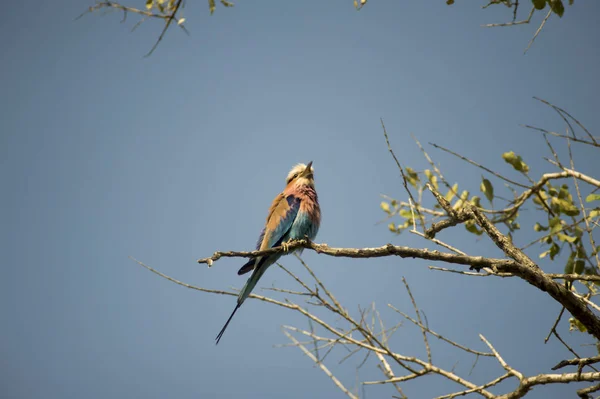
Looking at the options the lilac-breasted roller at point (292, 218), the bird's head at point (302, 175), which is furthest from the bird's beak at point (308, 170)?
the lilac-breasted roller at point (292, 218)

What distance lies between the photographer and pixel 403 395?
10.3ft

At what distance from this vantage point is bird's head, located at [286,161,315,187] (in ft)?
23.4

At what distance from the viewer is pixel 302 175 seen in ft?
23.9

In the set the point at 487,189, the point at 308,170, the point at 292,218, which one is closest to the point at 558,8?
the point at 487,189

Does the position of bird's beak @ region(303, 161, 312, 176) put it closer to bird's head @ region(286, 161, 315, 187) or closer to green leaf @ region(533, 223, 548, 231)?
bird's head @ region(286, 161, 315, 187)

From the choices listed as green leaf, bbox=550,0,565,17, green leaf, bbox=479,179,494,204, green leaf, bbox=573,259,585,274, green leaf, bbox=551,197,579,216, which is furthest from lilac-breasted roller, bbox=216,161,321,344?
green leaf, bbox=550,0,565,17

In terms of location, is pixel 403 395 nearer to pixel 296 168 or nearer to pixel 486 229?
pixel 486 229

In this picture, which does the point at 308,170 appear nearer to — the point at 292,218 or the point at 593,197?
the point at 292,218

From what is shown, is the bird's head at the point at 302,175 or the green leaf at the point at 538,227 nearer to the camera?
the green leaf at the point at 538,227

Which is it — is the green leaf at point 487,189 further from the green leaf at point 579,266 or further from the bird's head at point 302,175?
the bird's head at point 302,175

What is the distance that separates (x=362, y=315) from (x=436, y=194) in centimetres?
98

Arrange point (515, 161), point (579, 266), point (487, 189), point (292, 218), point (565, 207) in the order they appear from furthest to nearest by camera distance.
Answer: point (292, 218)
point (515, 161)
point (487, 189)
point (565, 207)
point (579, 266)

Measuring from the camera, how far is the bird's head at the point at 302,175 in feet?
23.4

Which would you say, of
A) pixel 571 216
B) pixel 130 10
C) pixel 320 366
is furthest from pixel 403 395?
pixel 130 10
